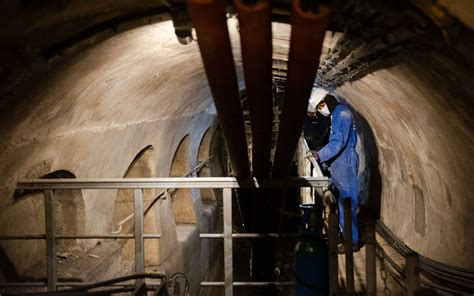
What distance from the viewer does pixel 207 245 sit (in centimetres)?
845

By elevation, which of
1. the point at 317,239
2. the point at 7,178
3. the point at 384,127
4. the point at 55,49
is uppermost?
the point at 55,49

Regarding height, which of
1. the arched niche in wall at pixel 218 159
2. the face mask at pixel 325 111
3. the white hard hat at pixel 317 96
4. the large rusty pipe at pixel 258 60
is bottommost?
the arched niche in wall at pixel 218 159

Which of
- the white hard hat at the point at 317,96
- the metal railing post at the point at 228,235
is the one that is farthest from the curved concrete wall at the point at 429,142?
the metal railing post at the point at 228,235

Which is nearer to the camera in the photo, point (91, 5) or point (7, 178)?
point (91, 5)

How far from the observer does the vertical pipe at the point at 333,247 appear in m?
3.33

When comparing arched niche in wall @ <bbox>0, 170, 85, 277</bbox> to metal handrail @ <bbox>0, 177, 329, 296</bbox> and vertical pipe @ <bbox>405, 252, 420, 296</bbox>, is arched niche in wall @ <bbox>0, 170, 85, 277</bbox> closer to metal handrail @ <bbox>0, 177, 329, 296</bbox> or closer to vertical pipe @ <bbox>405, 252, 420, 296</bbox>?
metal handrail @ <bbox>0, 177, 329, 296</bbox>

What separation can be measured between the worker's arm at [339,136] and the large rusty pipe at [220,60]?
421 centimetres

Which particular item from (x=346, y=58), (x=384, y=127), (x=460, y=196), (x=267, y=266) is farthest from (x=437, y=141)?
(x=267, y=266)

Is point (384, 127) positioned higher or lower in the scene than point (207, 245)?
higher

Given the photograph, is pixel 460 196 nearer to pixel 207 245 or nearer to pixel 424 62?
pixel 424 62

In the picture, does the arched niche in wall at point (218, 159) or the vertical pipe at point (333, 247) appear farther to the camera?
the arched niche in wall at point (218, 159)

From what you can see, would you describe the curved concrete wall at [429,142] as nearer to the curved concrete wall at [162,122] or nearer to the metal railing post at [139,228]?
the curved concrete wall at [162,122]

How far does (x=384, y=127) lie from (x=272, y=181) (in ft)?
10.7

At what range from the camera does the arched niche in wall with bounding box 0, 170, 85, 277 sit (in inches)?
151
